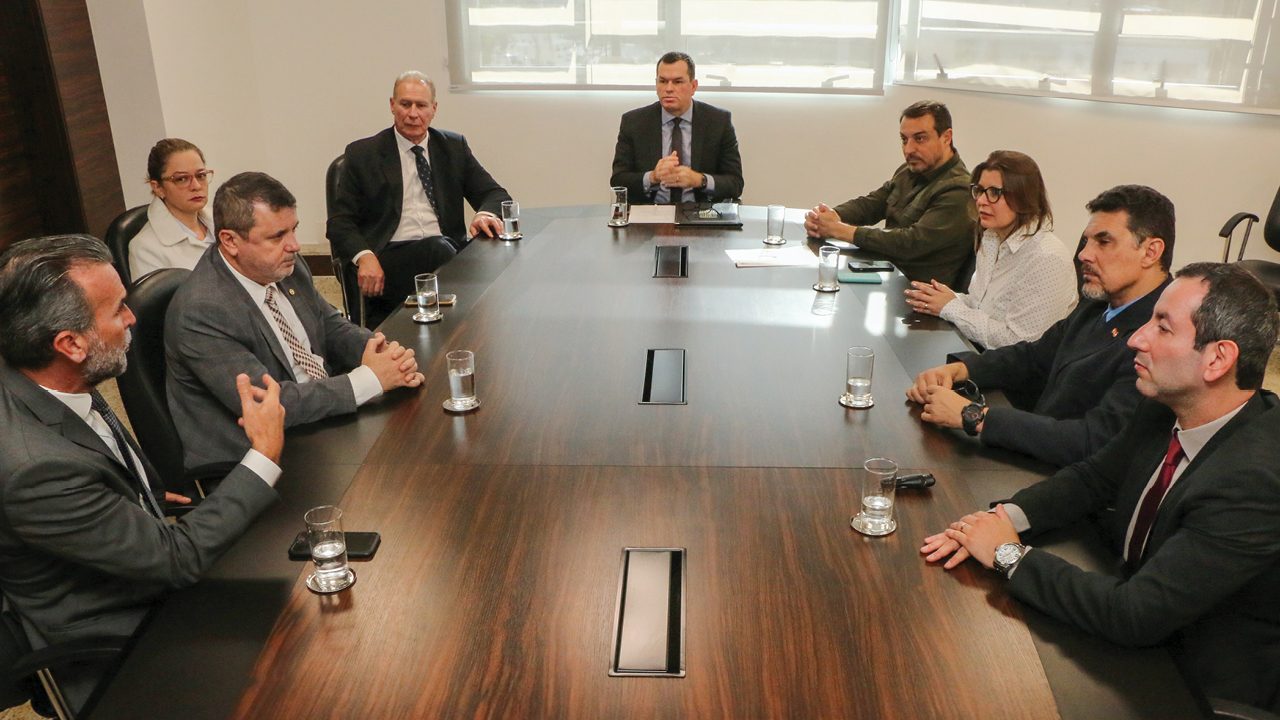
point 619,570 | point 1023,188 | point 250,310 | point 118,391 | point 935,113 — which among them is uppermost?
point 935,113

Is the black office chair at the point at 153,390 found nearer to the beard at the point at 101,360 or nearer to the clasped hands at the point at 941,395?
the beard at the point at 101,360

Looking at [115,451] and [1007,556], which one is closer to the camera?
[1007,556]

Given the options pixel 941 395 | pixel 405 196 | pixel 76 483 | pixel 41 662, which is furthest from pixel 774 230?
pixel 41 662

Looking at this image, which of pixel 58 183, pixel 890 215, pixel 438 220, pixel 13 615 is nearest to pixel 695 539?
pixel 13 615

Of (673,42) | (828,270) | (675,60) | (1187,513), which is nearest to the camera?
(1187,513)

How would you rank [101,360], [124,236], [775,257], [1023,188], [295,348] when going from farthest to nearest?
[775,257]
[124,236]
[1023,188]
[295,348]
[101,360]

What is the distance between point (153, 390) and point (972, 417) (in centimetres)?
200

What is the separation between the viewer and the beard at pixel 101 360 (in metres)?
1.76

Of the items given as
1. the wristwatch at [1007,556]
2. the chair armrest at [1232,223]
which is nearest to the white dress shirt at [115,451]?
the wristwatch at [1007,556]

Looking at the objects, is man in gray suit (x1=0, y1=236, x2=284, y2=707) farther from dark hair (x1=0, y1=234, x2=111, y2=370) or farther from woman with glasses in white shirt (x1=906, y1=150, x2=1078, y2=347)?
woman with glasses in white shirt (x1=906, y1=150, x2=1078, y2=347)

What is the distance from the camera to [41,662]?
1535 mm

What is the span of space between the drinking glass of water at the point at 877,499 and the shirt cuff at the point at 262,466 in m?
1.14

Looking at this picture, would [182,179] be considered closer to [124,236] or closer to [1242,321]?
[124,236]

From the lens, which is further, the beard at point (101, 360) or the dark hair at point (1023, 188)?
the dark hair at point (1023, 188)
